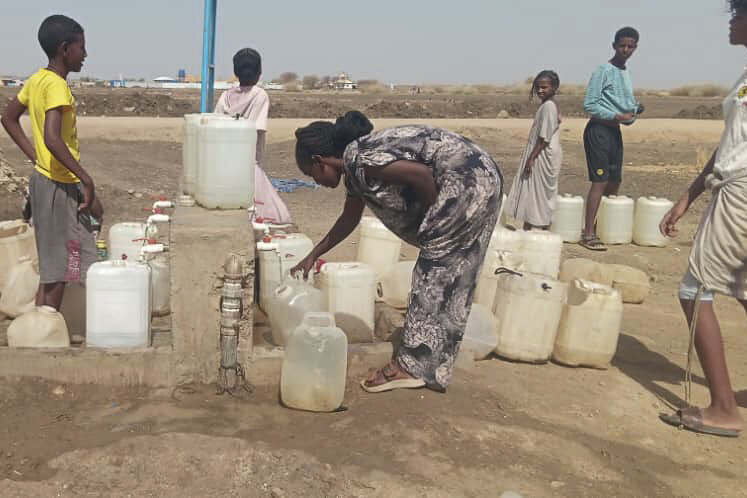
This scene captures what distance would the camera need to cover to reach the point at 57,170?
368 centimetres

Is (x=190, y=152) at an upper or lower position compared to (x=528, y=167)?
upper

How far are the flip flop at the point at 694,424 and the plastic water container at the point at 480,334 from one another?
95 cm

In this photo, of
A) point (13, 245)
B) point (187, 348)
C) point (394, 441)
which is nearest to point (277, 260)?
point (187, 348)

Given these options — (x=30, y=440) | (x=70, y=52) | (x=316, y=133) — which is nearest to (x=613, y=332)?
(x=316, y=133)

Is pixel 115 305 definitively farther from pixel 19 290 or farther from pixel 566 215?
pixel 566 215

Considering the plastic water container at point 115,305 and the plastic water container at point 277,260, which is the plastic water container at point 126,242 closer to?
the plastic water container at point 277,260

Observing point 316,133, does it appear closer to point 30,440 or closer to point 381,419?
point 381,419

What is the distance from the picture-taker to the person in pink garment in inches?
199

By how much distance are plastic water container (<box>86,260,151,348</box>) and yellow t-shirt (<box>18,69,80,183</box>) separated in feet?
1.99

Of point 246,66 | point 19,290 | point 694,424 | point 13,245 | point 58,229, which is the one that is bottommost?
point 694,424

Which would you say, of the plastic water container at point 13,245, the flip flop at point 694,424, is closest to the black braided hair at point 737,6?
the flip flop at point 694,424

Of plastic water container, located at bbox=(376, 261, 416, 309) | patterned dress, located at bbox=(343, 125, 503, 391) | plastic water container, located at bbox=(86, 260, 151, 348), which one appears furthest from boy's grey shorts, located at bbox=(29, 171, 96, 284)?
plastic water container, located at bbox=(376, 261, 416, 309)

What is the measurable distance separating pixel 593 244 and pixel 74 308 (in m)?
4.98

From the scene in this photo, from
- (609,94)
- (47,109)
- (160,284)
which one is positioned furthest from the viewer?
(609,94)
